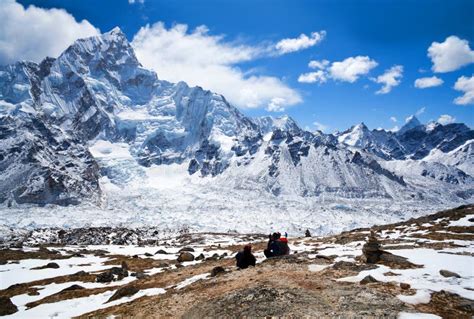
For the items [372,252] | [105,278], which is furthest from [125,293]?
[372,252]

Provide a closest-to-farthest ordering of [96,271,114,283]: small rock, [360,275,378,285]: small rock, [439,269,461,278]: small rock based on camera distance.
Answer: [439,269,461,278]: small rock, [360,275,378,285]: small rock, [96,271,114,283]: small rock

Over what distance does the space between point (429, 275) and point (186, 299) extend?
1255 centimetres

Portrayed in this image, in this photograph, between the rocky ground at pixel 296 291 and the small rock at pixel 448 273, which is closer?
the rocky ground at pixel 296 291

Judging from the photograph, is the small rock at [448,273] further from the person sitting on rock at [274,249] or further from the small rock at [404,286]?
the person sitting on rock at [274,249]

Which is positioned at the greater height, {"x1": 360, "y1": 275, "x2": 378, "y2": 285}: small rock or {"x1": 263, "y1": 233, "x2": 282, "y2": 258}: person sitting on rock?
{"x1": 263, "y1": 233, "x2": 282, "y2": 258}: person sitting on rock

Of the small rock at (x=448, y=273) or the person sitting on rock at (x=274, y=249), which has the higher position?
the person sitting on rock at (x=274, y=249)

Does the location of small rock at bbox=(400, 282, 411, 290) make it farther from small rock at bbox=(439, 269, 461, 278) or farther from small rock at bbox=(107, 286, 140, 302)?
small rock at bbox=(107, 286, 140, 302)

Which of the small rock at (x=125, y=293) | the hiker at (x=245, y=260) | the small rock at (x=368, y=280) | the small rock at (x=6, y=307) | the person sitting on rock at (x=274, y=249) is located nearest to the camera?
the small rock at (x=368, y=280)

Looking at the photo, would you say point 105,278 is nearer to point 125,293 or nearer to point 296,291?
point 125,293

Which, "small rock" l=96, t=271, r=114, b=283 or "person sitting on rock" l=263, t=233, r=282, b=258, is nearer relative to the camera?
"person sitting on rock" l=263, t=233, r=282, b=258

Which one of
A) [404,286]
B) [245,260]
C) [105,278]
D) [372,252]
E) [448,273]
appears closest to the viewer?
[404,286]

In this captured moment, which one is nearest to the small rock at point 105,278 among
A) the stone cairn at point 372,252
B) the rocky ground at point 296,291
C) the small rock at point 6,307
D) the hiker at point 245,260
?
the rocky ground at point 296,291

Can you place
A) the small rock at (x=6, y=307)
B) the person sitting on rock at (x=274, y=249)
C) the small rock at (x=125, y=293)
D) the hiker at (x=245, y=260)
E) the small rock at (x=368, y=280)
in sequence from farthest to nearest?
the person sitting on rock at (x=274, y=249) < the small rock at (x=6, y=307) < the hiker at (x=245, y=260) < the small rock at (x=125, y=293) < the small rock at (x=368, y=280)

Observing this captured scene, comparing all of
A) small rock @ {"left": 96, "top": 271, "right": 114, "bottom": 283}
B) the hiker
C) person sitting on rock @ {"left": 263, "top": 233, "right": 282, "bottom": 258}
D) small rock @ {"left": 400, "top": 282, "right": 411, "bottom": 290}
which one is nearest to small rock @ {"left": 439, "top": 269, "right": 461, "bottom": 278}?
small rock @ {"left": 400, "top": 282, "right": 411, "bottom": 290}
